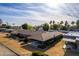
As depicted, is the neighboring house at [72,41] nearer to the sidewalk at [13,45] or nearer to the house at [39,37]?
the house at [39,37]

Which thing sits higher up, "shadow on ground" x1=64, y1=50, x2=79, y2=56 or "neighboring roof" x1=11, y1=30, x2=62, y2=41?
"neighboring roof" x1=11, y1=30, x2=62, y2=41

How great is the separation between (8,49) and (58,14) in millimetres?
861

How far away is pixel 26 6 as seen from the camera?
7.37 feet

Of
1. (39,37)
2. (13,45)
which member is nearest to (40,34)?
(39,37)

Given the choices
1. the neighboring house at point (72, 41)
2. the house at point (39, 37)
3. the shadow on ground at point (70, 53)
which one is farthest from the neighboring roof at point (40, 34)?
the shadow on ground at point (70, 53)

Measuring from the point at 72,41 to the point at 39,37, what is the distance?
46 cm

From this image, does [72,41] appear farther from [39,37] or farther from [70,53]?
[39,37]

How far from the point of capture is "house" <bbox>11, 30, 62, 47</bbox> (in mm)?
2207

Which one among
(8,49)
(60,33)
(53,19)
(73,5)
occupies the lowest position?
(8,49)

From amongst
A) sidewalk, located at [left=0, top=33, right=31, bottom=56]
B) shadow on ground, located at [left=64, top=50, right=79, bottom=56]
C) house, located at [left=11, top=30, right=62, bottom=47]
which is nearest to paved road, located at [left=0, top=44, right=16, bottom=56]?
sidewalk, located at [left=0, top=33, right=31, bottom=56]

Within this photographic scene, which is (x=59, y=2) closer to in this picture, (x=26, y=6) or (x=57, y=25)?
(x=57, y=25)

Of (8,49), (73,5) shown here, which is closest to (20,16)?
(8,49)

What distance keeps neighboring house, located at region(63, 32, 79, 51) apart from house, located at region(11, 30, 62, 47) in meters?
0.13

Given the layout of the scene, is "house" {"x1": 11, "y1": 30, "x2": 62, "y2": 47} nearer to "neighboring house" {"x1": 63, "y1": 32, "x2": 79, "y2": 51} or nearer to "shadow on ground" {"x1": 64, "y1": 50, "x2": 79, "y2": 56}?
A: "neighboring house" {"x1": 63, "y1": 32, "x2": 79, "y2": 51}
